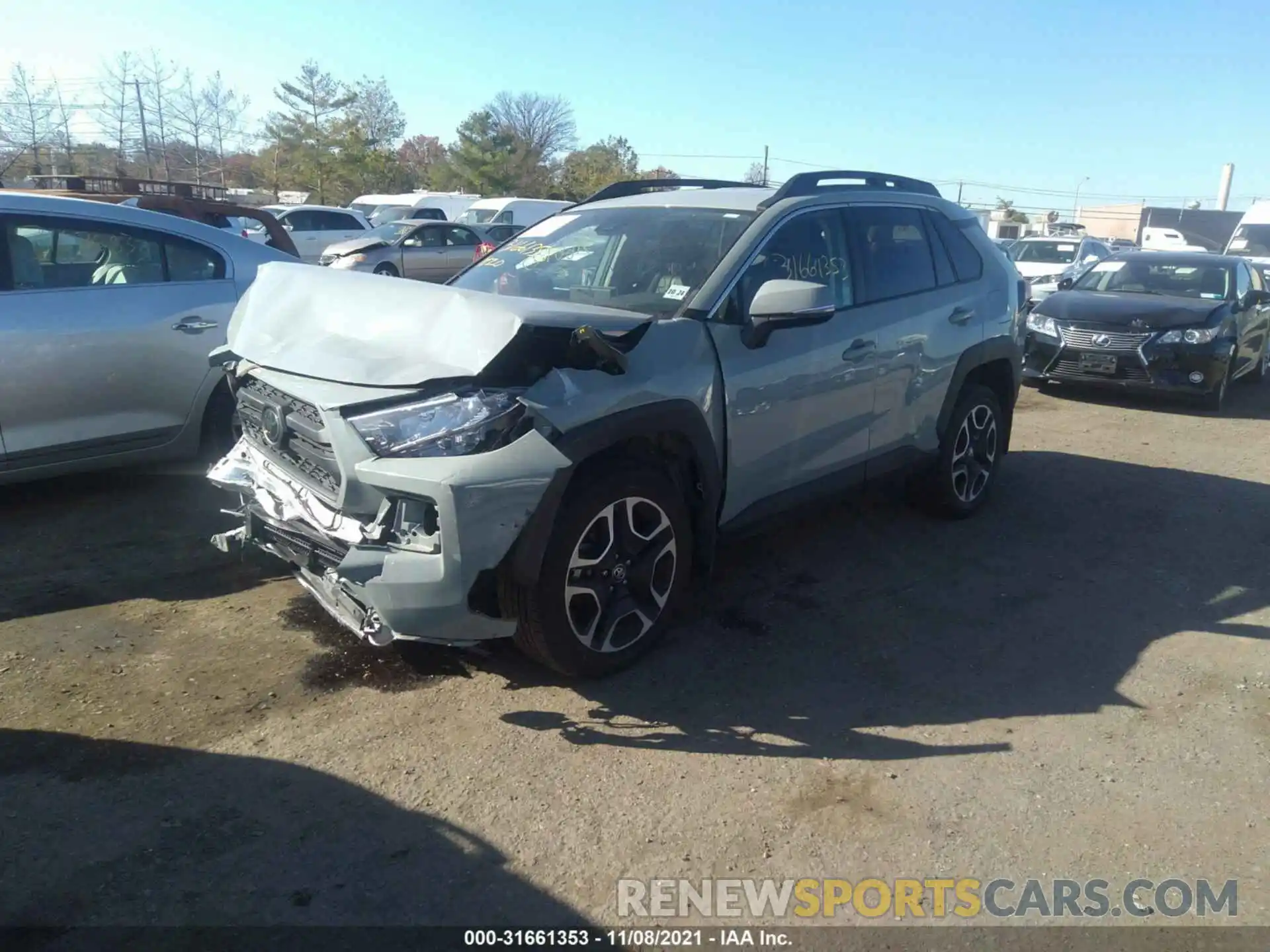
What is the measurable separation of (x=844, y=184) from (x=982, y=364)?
1.42 meters

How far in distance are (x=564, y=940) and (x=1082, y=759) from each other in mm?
1940

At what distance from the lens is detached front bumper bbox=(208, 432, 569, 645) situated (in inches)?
119

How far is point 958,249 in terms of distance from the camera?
5.55m

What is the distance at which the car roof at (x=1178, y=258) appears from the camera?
34.6 ft

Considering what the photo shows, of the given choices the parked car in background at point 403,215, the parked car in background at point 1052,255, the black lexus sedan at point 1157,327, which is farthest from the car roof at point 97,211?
the parked car in background at point 403,215

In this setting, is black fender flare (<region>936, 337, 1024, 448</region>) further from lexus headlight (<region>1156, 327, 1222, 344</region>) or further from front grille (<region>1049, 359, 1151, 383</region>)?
lexus headlight (<region>1156, 327, 1222, 344</region>)

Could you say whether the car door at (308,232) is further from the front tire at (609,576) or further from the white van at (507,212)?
the front tire at (609,576)

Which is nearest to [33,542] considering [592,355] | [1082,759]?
[592,355]

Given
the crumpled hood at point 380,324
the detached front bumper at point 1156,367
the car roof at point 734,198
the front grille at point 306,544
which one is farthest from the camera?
the detached front bumper at point 1156,367

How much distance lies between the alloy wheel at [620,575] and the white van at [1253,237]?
18.3 m

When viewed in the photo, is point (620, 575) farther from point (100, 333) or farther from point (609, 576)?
point (100, 333)

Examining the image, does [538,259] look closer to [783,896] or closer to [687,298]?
[687,298]

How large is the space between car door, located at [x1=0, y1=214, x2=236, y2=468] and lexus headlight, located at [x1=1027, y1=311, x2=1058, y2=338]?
801cm

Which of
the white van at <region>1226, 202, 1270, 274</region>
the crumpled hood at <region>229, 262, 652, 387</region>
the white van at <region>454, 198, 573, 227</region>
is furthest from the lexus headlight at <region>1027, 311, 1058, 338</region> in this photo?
the white van at <region>454, 198, 573, 227</region>
